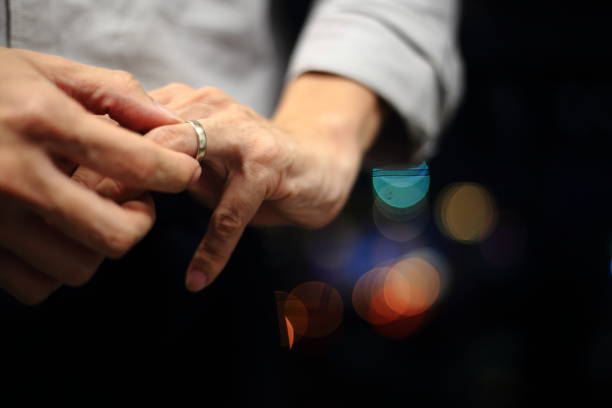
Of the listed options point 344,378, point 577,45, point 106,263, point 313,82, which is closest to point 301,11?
point 313,82

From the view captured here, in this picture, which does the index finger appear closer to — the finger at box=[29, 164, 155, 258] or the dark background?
the finger at box=[29, 164, 155, 258]

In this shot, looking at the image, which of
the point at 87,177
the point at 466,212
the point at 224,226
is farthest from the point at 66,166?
the point at 466,212

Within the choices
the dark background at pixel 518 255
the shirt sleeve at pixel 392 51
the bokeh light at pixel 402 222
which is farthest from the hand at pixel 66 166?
the bokeh light at pixel 402 222

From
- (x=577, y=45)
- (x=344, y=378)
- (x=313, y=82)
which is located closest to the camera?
(x=313, y=82)

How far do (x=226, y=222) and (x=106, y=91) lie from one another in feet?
0.43

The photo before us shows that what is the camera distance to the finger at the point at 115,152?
10.9 inches


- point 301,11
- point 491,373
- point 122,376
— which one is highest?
point 301,11

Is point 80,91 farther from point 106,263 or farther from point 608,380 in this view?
point 608,380

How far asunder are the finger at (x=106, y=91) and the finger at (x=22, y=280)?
12 centimetres

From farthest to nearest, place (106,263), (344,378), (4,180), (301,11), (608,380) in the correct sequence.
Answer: (344,378) < (608,380) < (301,11) < (106,263) < (4,180)

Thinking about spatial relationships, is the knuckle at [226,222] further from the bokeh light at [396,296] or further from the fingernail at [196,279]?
the bokeh light at [396,296]

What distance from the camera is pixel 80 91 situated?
322 mm

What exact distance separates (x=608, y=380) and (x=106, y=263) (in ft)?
5.81

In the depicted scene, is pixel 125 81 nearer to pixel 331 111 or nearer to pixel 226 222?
pixel 226 222
